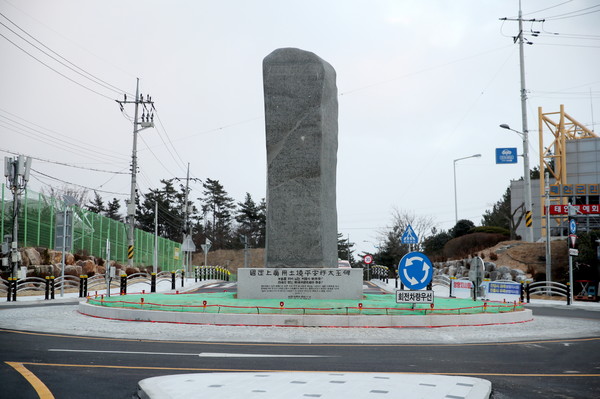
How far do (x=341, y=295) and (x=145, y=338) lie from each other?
23.2 feet

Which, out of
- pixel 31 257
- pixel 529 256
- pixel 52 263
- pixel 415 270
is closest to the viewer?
pixel 415 270

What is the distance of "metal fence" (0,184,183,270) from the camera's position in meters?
36.3

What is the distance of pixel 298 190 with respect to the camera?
1880cm

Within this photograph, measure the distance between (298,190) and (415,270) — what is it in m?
6.17

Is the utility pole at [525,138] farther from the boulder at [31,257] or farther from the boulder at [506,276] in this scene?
the boulder at [31,257]

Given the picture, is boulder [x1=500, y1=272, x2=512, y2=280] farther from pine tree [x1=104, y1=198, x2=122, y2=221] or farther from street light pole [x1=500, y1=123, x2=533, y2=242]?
pine tree [x1=104, y1=198, x2=122, y2=221]

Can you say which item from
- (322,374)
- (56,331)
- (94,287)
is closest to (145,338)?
(56,331)

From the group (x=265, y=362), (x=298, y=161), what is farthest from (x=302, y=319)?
(x=298, y=161)

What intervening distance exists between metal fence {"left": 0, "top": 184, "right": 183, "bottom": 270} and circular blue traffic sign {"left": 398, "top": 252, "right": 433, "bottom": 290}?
1468cm

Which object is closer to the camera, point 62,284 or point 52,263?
point 62,284

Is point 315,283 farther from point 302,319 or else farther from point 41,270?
point 41,270

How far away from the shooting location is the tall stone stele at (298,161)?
18641 mm

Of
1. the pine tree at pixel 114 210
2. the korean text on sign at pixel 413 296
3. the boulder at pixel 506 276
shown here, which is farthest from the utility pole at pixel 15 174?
the pine tree at pixel 114 210

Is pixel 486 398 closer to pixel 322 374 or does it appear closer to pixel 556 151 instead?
pixel 322 374
